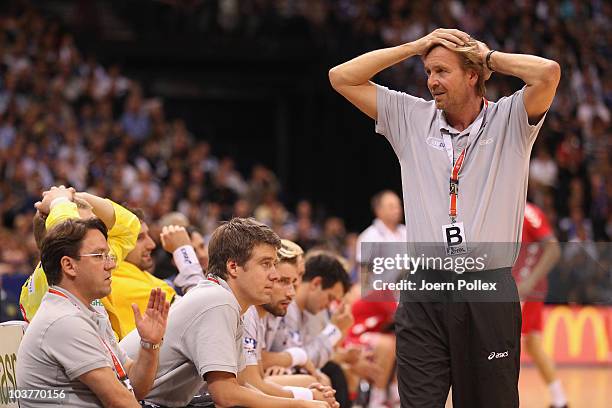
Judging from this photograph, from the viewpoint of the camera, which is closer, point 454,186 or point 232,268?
point 454,186

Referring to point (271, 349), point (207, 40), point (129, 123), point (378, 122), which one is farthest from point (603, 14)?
point (378, 122)

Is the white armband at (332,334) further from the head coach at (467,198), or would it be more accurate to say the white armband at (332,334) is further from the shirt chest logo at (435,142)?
the shirt chest logo at (435,142)

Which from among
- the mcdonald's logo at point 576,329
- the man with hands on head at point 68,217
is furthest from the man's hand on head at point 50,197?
the mcdonald's logo at point 576,329

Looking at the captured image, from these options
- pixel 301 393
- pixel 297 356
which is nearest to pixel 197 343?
pixel 301 393

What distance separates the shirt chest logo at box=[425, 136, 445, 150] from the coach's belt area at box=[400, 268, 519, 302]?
50cm

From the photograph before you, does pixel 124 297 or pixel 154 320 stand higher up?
pixel 124 297

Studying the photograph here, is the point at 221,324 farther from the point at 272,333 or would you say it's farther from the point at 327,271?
the point at 327,271

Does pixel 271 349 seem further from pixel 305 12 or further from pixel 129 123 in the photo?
pixel 305 12

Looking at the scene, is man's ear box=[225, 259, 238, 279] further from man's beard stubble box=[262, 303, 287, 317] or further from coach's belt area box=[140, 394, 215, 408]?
man's beard stubble box=[262, 303, 287, 317]

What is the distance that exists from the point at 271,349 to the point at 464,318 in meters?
2.47

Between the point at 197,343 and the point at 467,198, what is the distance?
1.22 metres

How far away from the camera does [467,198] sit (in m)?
3.97

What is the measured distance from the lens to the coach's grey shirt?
156 inches

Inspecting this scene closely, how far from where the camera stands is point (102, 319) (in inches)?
158
